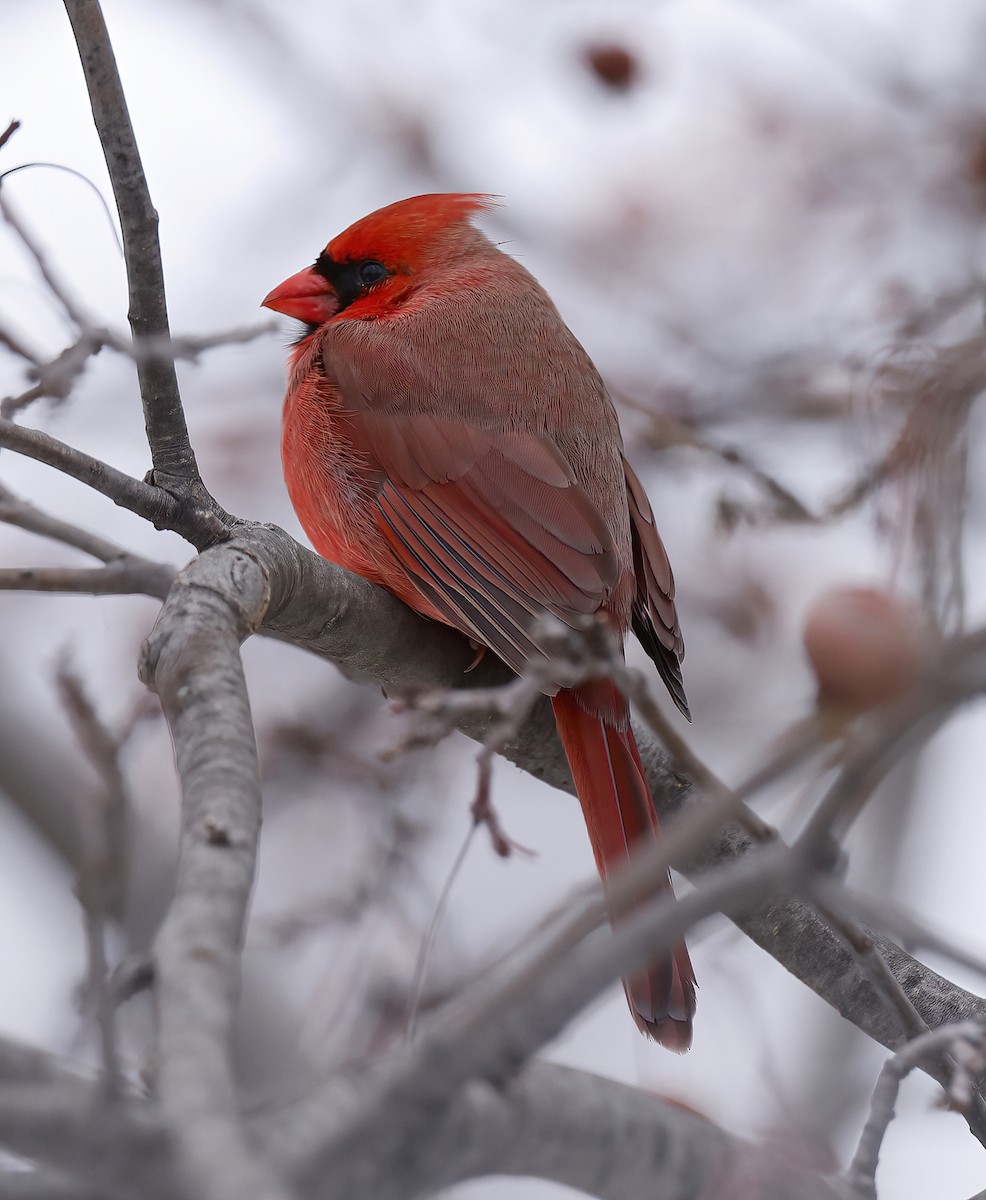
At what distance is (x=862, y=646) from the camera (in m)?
1.23

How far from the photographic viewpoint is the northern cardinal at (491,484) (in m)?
2.21

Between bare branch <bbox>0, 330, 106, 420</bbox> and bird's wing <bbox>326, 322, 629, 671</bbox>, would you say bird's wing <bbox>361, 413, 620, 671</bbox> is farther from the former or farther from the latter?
bare branch <bbox>0, 330, 106, 420</bbox>

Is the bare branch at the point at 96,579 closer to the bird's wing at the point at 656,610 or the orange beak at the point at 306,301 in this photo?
the bird's wing at the point at 656,610

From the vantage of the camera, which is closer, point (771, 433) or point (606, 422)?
point (606, 422)

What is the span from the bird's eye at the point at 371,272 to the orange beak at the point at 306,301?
3.0 inches

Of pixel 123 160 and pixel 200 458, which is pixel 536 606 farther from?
pixel 200 458

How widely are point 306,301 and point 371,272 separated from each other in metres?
0.17

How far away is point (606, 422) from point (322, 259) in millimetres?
854

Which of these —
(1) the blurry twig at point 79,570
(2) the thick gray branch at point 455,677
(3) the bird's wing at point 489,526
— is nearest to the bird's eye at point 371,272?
(3) the bird's wing at point 489,526

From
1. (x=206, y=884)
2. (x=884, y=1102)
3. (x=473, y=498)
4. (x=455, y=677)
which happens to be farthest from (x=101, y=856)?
(x=473, y=498)

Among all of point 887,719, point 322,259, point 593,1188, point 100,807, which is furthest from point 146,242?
point 322,259

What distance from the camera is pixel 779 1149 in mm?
1383

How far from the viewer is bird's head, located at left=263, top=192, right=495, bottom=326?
3035 mm

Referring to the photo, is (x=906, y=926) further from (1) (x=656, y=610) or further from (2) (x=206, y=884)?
(1) (x=656, y=610)
